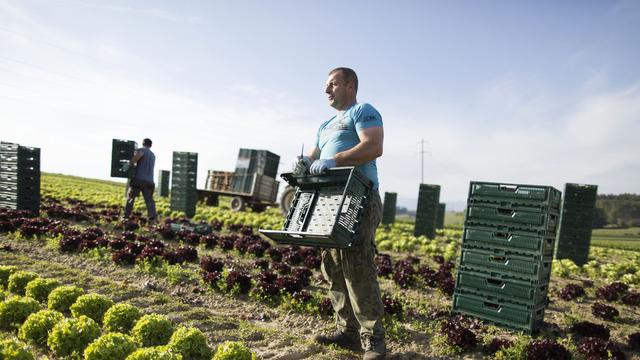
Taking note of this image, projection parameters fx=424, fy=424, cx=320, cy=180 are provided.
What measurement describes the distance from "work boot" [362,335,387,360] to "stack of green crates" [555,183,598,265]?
11.1 meters

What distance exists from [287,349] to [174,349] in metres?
1.11

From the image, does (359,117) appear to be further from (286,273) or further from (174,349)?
(286,273)

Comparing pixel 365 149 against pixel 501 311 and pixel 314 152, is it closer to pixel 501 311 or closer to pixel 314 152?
pixel 314 152

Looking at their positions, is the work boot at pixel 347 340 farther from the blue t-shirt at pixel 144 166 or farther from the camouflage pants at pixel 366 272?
the blue t-shirt at pixel 144 166

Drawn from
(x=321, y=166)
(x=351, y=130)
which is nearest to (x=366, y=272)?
(x=321, y=166)

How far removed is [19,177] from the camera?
12641 millimetres

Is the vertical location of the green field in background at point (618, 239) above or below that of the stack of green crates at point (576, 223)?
below

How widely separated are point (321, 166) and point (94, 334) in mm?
2406

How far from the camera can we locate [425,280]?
7.65 m

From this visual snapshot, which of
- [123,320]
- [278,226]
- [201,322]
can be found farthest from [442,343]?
[278,226]

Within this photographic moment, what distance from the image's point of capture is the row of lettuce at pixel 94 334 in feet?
10.4

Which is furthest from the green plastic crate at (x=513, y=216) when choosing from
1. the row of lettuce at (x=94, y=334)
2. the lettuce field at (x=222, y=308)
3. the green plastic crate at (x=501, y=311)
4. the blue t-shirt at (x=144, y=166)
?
the blue t-shirt at (x=144, y=166)

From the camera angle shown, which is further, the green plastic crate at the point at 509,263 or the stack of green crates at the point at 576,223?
the stack of green crates at the point at 576,223

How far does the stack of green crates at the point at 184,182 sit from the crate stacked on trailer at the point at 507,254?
12.2 metres
